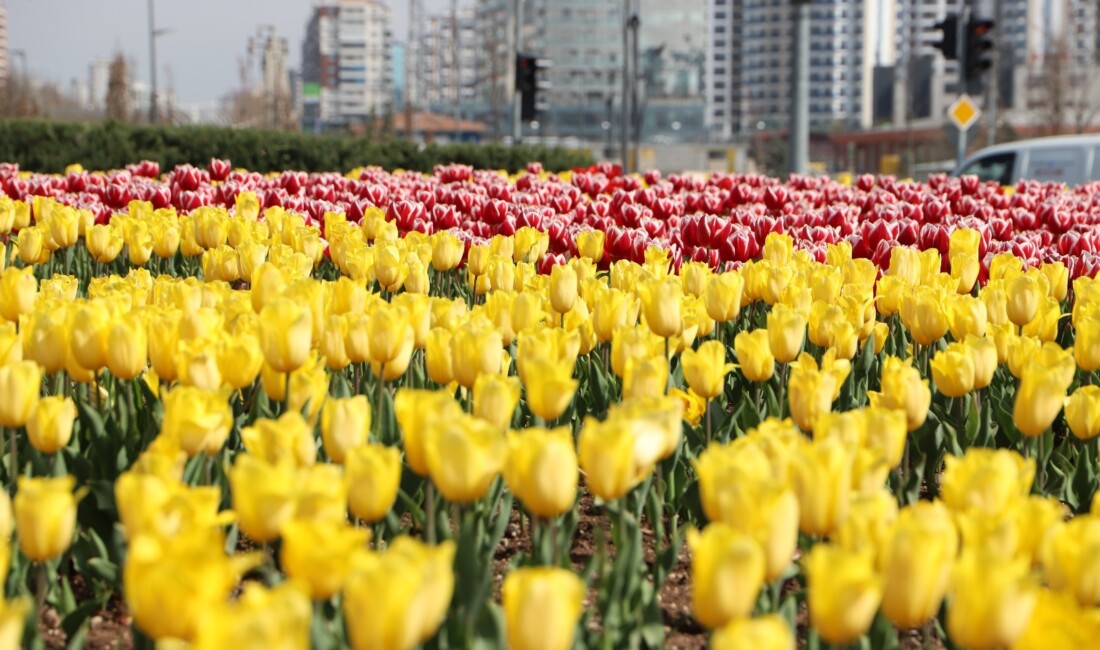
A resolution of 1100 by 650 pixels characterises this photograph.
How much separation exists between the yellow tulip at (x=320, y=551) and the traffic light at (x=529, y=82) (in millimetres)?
24378

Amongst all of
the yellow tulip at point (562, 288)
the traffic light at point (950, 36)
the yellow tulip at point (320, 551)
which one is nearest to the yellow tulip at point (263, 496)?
the yellow tulip at point (320, 551)

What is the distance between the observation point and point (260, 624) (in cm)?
121

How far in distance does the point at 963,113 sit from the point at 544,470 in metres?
18.5

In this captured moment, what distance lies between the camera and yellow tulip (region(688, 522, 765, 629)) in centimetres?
143

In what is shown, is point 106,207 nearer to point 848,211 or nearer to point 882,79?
point 848,211

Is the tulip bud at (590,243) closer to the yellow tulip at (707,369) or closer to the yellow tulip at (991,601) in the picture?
the yellow tulip at (707,369)

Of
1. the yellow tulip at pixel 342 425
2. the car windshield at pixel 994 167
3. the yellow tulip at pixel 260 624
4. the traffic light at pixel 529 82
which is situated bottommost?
the yellow tulip at pixel 260 624

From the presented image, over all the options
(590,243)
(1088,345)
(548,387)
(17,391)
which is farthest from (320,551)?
(590,243)

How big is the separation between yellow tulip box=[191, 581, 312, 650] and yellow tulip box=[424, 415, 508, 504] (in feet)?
1.51

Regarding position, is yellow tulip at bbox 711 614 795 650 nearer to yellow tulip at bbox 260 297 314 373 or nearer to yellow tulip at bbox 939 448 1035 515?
yellow tulip at bbox 939 448 1035 515

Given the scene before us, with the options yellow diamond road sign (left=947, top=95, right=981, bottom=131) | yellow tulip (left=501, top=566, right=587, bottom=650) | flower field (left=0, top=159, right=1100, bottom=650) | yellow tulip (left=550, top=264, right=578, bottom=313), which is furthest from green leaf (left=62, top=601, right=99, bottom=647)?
yellow diamond road sign (left=947, top=95, right=981, bottom=131)

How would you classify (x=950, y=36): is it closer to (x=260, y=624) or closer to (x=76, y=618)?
(x=76, y=618)

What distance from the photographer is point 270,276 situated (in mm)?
2967

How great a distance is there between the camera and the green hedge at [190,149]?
50.5 feet
